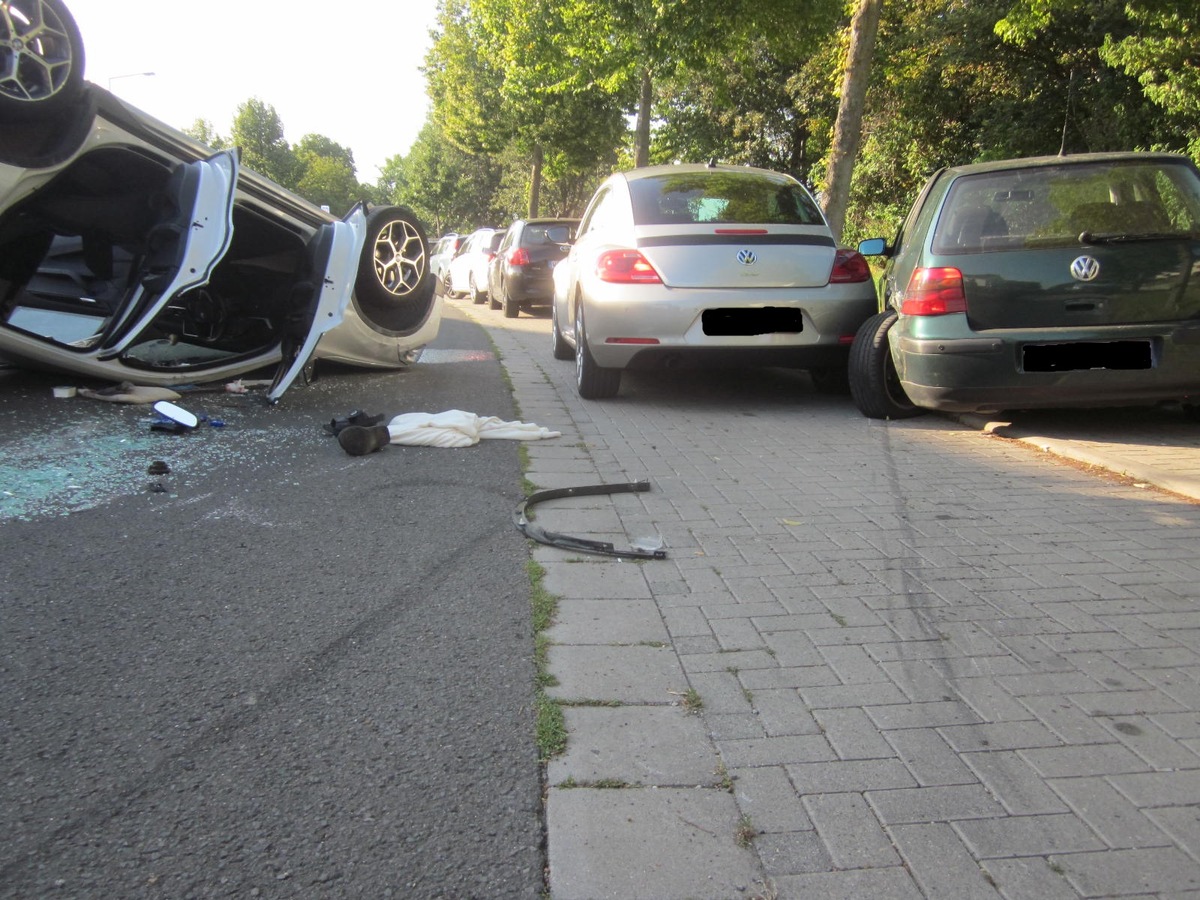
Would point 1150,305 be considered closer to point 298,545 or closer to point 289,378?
point 298,545

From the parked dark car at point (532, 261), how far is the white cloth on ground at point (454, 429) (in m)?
11.3

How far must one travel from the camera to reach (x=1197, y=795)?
2535 millimetres

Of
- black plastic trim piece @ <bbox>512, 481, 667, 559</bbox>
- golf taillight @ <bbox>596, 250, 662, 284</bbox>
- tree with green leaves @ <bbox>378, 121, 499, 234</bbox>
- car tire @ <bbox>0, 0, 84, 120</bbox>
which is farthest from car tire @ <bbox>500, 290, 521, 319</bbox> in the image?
tree with green leaves @ <bbox>378, 121, 499, 234</bbox>

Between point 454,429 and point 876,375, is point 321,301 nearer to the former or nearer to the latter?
point 454,429

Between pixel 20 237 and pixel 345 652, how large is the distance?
576 centimetres

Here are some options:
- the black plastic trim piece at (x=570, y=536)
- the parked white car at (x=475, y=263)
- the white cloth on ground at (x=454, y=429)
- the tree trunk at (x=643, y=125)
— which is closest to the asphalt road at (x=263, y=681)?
the black plastic trim piece at (x=570, y=536)

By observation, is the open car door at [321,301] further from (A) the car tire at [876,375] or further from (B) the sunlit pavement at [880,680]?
(A) the car tire at [876,375]

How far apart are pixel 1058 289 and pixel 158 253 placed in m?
5.55

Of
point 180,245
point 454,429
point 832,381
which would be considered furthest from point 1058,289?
point 180,245

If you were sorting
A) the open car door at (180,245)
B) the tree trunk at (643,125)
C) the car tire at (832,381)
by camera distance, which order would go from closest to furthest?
the open car door at (180,245), the car tire at (832,381), the tree trunk at (643,125)

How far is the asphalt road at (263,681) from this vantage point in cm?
228

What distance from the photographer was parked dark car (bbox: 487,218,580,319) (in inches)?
714

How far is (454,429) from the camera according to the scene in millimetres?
6645

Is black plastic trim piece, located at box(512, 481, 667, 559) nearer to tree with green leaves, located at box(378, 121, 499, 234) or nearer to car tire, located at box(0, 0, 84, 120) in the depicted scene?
car tire, located at box(0, 0, 84, 120)
